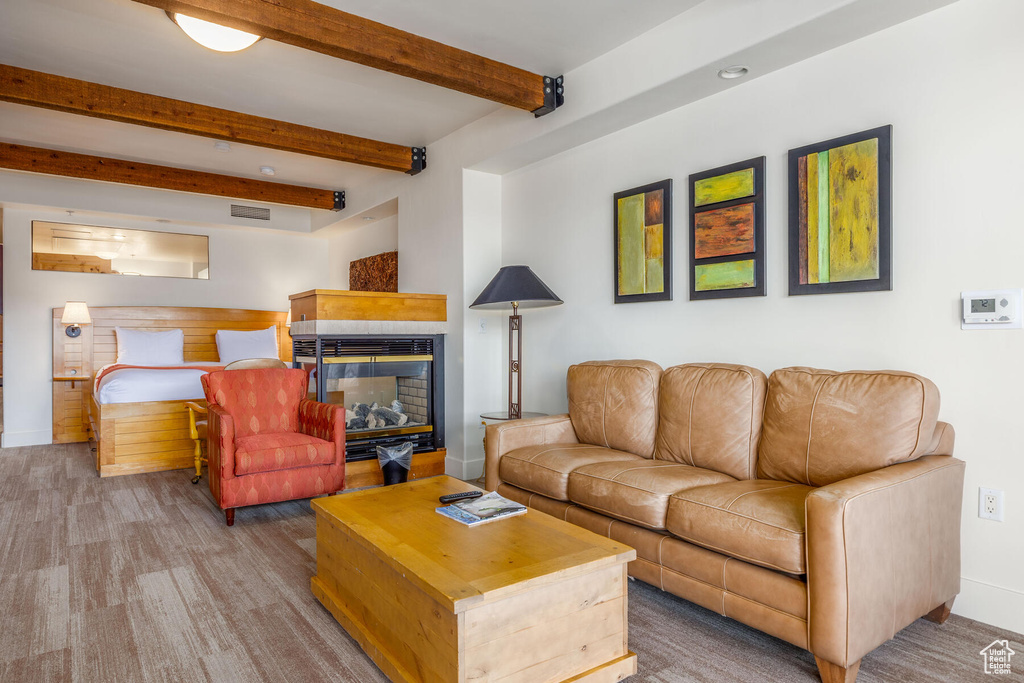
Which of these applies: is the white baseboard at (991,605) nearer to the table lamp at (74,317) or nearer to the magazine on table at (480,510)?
the magazine on table at (480,510)

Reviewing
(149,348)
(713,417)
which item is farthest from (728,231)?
(149,348)

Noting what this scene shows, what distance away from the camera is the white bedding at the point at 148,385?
4859 millimetres

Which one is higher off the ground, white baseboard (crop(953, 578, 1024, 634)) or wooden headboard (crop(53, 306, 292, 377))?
wooden headboard (crop(53, 306, 292, 377))

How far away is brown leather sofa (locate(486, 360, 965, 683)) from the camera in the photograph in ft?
6.08

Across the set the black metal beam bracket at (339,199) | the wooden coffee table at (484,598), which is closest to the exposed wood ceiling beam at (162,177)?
the black metal beam bracket at (339,199)

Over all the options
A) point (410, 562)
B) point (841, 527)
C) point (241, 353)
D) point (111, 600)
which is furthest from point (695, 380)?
point (241, 353)

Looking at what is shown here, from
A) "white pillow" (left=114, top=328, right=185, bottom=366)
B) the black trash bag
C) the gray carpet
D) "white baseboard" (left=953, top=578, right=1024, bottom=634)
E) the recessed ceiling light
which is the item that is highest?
the recessed ceiling light

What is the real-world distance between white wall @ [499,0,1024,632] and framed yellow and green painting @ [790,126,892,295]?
6 cm

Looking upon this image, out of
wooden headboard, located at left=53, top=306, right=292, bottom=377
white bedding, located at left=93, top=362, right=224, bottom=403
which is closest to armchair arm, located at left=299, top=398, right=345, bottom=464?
white bedding, located at left=93, top=362, right=224, bottom=403

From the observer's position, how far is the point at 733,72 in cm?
301

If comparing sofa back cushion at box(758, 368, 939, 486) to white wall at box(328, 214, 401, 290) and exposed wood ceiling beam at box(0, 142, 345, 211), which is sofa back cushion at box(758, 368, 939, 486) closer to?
white wall at box(328, 214, 401, 290)

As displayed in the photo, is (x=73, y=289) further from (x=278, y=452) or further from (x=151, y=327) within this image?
(x=278, y=452)

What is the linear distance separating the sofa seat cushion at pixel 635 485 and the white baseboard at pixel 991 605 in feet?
3.09

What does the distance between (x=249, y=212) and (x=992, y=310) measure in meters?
7.08
